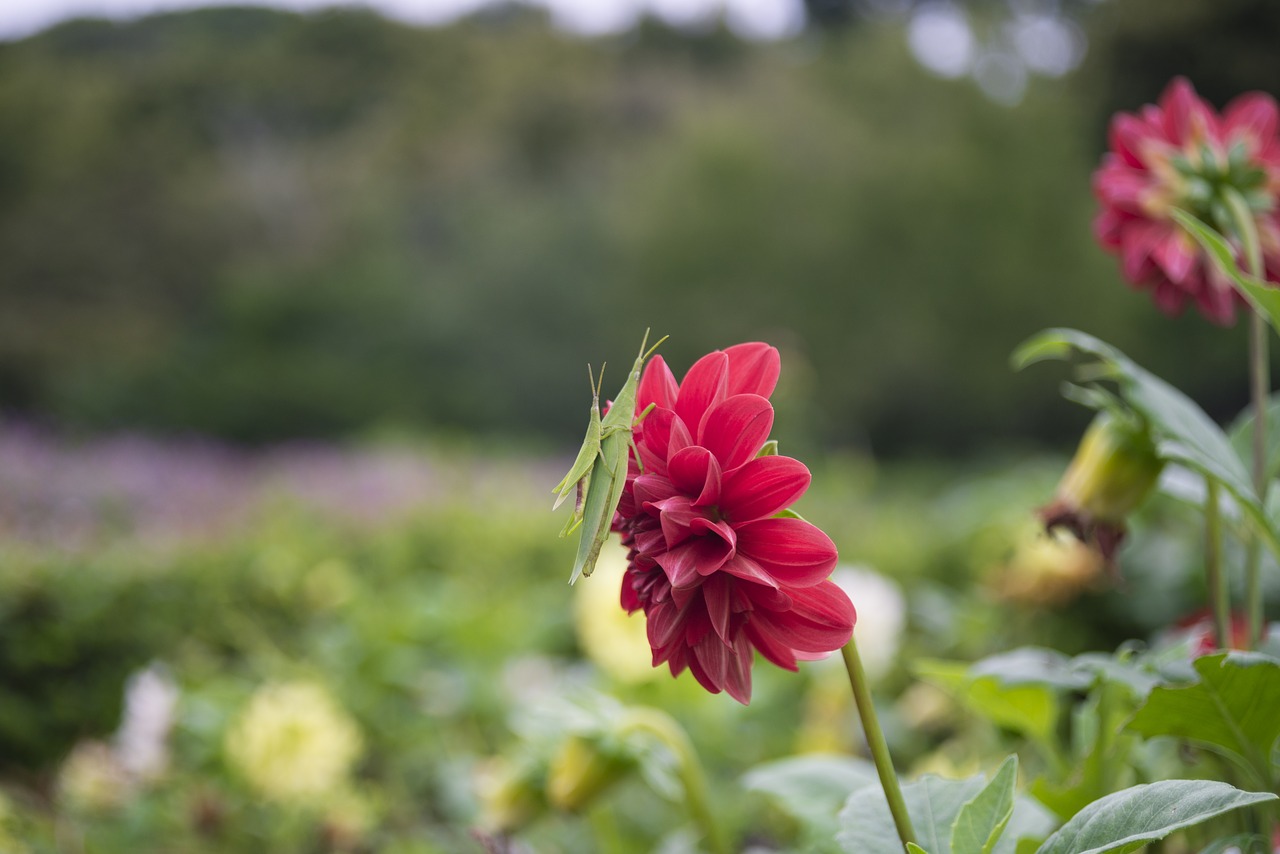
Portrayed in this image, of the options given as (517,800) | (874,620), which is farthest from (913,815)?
(874,620)

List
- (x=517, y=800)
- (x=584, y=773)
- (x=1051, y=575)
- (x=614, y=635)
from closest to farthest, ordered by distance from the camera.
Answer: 1. (x=584, y=773)
2. (x=517, y=800)
3. (x=614, y=635)
4. (x=1051, y=575)

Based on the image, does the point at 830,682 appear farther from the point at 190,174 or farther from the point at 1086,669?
the point at 190,174

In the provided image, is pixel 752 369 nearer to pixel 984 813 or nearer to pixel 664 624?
pixel 664 624

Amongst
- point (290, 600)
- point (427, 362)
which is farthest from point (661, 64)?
point (290, 600)

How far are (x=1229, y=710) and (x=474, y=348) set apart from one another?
10.1 m

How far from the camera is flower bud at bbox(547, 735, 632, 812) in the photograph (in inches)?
29.3

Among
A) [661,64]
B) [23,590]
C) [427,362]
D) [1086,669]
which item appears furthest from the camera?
[661,64]

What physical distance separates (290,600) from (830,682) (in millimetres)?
1075

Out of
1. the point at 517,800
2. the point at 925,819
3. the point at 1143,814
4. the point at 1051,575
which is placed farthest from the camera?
the point at 1051,575

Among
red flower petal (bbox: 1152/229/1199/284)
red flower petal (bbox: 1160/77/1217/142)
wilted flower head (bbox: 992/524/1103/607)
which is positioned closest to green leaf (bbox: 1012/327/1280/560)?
red flower petal (bbox: 1152/229/1199/284)

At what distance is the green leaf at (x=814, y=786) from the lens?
2.11 ft

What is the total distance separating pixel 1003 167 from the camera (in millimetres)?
8867

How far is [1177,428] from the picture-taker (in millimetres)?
554

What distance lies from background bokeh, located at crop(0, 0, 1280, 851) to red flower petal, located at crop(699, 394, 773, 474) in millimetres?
463
